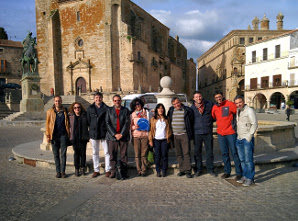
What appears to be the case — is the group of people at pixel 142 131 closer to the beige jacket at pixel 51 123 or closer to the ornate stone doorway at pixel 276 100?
the beige jacket at pixel 51 123

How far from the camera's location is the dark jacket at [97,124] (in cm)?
455

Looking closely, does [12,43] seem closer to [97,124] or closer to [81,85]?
[81,85]

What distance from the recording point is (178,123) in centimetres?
447

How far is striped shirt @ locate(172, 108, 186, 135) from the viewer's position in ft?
14.6

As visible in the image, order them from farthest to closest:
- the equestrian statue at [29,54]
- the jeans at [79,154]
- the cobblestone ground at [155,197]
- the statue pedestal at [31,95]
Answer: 1. the equestrian statue at [29,54]
2. the statue pedestal at [31,95]
3. the jeans at [79,154]
4. the cobblestone ground at [155,197]

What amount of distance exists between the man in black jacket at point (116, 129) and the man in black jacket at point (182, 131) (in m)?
1.03

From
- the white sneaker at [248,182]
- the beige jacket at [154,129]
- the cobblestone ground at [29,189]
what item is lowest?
the cobblestone ground at [29,189]

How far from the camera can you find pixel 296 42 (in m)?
28.2

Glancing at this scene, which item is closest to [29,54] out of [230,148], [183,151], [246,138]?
[183,151]

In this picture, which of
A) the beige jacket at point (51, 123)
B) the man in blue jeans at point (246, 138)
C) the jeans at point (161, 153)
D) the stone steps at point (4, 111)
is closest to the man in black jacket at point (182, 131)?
the jeans at point (161, 153)

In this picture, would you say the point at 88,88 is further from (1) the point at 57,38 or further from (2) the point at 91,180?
(2) the point at 91,180

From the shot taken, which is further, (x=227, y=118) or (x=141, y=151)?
(x=141, y=151)

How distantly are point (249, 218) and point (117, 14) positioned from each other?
29547mm

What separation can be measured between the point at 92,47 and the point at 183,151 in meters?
27.3
